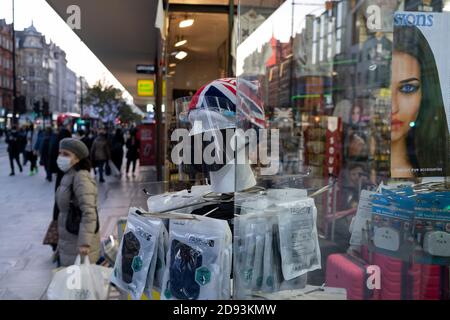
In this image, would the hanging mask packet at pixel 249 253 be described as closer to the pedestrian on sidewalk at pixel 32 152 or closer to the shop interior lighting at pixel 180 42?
the shop interior lighting at pixel 180 42

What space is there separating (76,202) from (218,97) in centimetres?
253

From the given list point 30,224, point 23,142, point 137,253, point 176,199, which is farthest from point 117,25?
point 23,142

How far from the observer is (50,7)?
3.45 m

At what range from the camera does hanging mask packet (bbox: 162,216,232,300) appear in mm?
1566

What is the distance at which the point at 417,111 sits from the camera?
A: 6.79 feet

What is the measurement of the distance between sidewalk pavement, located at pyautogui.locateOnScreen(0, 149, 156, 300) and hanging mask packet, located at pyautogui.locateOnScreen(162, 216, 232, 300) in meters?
0.51

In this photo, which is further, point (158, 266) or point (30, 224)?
point (30, 224)

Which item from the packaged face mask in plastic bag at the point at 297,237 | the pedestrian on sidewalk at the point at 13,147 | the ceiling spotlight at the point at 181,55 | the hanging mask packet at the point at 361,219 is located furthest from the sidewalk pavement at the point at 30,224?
the ceiling spotlight at the point at 181,55

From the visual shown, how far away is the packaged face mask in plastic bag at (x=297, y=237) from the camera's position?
1.75 metres

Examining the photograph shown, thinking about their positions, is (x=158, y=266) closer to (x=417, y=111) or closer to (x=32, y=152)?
(x=417, y=111)

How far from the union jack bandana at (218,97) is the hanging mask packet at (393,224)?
0.91m

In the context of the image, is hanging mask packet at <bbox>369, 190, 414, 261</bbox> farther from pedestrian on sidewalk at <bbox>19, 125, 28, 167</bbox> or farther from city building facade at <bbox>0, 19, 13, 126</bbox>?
pedestrian on sidewalk at <bbox>19, 125, 28, 167</bbox>
